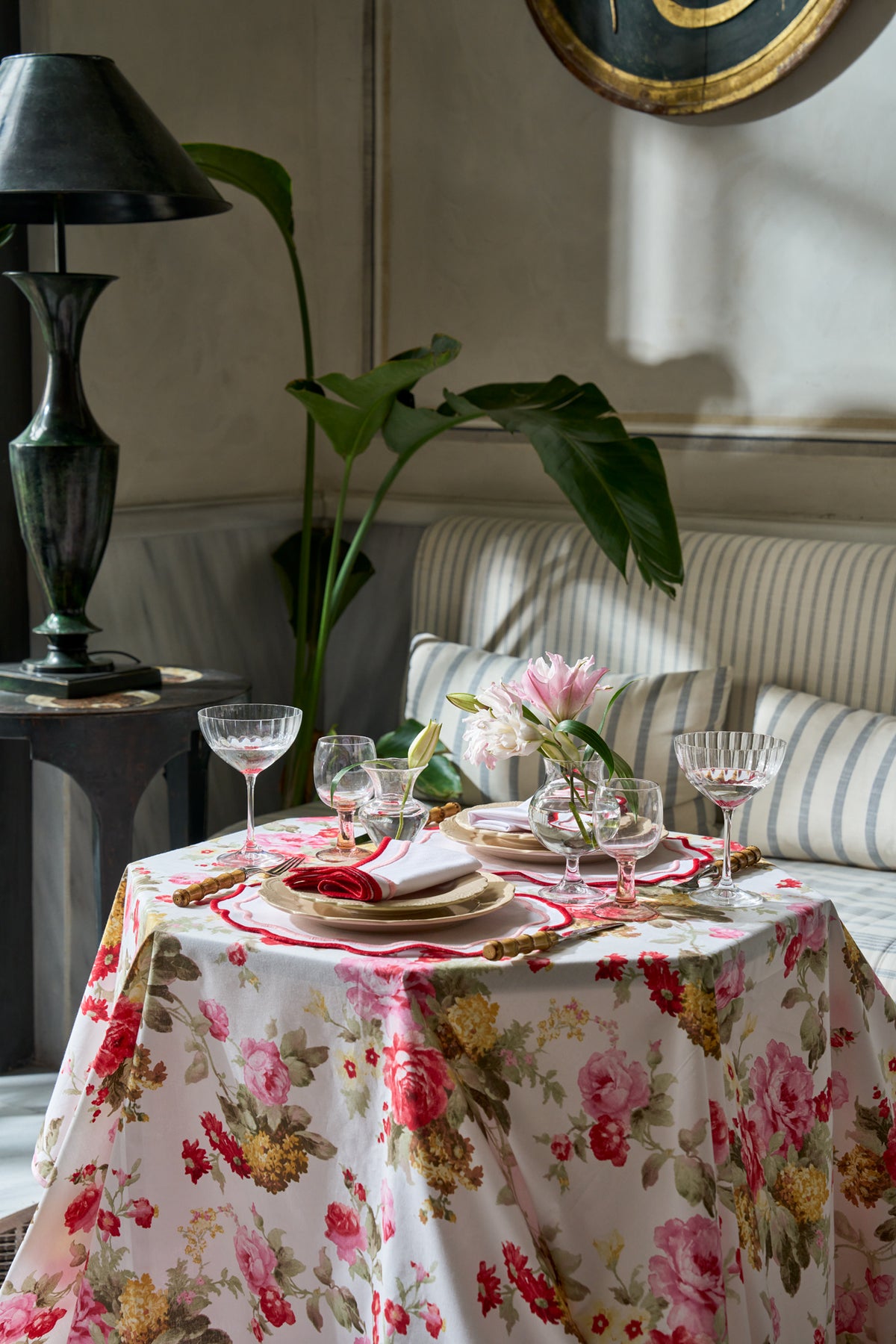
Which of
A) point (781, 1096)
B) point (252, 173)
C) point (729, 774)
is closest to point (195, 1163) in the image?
point (781, 1096)

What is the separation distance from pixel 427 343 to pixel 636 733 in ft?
4.41

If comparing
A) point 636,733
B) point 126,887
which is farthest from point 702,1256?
point 636,733

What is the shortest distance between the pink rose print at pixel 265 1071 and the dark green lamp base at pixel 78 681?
1.13 meters

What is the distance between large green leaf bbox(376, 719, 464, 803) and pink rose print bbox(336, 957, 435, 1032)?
4.53 feet

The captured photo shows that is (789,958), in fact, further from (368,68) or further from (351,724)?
(368,68)

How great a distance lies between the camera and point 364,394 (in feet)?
9.62

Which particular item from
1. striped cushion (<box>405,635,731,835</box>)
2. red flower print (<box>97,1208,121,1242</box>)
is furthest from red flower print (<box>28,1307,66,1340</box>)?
striped cushion (<box>405,635,731,835</box>)

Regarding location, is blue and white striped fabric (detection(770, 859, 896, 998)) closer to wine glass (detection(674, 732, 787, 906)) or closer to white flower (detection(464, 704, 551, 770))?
wine glass (detection(674, 732, 787, 906))

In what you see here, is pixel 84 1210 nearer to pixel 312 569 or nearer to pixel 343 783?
pixel 343 783

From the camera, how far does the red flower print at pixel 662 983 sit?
4.71 feet

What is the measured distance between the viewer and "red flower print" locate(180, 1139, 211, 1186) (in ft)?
5.10

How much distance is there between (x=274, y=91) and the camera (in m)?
3.57

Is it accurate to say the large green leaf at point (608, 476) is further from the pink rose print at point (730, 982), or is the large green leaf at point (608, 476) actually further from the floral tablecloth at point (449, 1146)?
the pink rose print at point (730, 982)

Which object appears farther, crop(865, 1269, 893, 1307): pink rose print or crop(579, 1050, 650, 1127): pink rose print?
crop(865, 1269, 893, 1307): pink rose print
